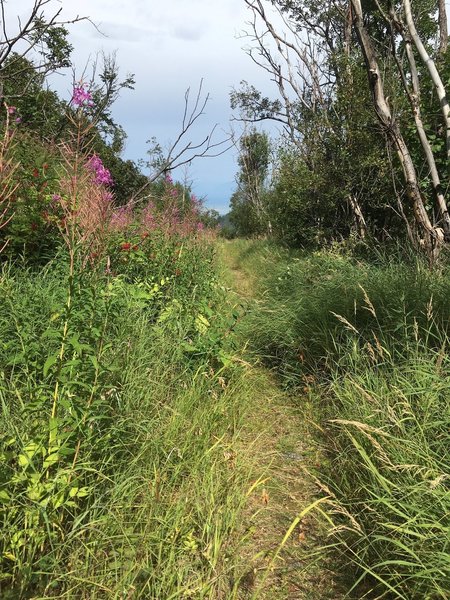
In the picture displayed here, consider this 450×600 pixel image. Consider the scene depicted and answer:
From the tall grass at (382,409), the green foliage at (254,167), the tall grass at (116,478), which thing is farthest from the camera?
the green foliage at (254,167)

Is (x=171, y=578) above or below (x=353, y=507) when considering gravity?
above

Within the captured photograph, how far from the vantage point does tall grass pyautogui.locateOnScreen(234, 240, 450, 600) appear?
1.69m

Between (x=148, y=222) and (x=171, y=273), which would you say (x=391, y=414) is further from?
(x=148, y=222)

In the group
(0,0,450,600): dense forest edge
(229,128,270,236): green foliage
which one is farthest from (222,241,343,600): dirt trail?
(229,128,270,236): green foliage

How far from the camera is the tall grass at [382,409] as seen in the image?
66.6 inches

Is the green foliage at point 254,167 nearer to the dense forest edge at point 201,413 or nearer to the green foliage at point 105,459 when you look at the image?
the dense forest edge at point 201,413

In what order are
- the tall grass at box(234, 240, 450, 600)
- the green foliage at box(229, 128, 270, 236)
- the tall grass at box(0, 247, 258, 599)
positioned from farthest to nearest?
the green foliage at box(229, 128, 270, 236) → the tall grass at box(234, 240, 450, 600) → the tall grass at box(0, 247, 258, 599)

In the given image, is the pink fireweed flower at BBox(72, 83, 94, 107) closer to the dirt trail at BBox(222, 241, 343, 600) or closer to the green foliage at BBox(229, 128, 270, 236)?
the dirt trail at BBox(222, 241, 343, 600)

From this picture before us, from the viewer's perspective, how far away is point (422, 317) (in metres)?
3.20

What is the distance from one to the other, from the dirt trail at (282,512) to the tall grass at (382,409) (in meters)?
0.12

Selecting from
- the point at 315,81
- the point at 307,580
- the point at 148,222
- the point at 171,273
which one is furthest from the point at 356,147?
the point at 307,580

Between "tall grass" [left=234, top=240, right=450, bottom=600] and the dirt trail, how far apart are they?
123 mm

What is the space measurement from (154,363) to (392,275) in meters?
2.75

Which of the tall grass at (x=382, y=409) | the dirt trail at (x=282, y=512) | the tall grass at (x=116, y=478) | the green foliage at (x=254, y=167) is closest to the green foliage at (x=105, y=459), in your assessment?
the tall grass at (x=116, y=478)
